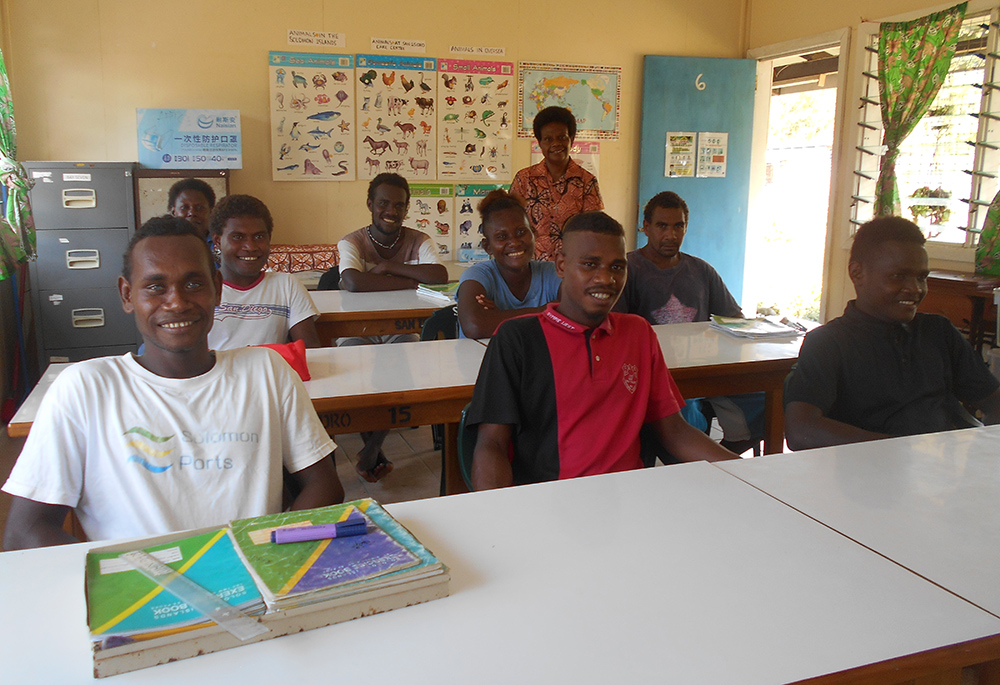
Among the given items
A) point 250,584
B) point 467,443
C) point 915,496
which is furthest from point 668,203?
point 250,584

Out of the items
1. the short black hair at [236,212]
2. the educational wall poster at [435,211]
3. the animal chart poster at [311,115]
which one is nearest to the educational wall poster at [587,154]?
the educational wall poster at [435,211]

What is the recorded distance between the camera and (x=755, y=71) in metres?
6.04

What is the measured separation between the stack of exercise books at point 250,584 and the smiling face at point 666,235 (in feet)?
7.23

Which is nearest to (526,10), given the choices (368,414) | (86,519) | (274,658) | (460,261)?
(460,261)

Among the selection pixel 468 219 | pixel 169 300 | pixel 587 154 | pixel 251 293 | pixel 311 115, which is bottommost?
pixel 251 293

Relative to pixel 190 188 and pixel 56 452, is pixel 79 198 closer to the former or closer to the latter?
pixel 190 188

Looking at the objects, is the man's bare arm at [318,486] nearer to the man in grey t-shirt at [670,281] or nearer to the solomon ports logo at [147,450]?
the solomon ports logo at [147,450]

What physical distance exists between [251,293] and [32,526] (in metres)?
1.43

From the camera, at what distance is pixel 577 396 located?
169 cm

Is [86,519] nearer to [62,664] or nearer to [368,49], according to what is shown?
[62,664]

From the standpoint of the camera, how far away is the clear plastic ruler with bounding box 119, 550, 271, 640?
82 centimetres

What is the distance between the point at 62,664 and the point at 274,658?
0.21 metres

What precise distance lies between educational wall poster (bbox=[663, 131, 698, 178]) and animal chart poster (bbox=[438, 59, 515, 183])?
4.11 ft

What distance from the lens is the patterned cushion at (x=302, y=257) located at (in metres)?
4.80
